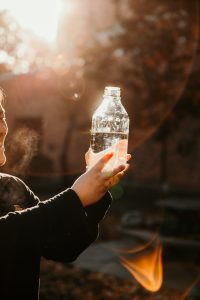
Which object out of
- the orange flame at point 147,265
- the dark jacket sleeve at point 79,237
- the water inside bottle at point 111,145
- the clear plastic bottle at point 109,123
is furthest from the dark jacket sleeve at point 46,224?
the orange flame at point 147,265

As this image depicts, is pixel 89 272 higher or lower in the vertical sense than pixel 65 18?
lower

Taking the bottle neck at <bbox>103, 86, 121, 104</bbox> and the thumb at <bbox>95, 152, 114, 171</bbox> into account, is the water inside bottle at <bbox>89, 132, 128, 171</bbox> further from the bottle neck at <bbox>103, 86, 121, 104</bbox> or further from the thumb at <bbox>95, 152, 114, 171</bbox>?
the bottle neck at <bbox>103, 86, 121, 104</bbox>

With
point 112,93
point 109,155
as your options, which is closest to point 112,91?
point 112,93

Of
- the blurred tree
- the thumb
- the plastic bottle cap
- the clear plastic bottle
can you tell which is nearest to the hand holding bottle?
the thumb

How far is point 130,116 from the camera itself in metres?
20.9

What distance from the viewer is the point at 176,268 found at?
10031 mm

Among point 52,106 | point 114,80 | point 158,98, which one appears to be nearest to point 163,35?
point 158,98

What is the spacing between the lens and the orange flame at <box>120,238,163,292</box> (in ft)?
28.4

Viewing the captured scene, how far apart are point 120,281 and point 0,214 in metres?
7.04

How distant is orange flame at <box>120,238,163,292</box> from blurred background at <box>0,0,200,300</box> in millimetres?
37

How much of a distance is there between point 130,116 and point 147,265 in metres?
11.3

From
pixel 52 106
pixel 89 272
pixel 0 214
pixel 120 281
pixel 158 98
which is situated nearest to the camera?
pixel 0 214

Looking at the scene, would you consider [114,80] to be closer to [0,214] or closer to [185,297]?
[185,297]

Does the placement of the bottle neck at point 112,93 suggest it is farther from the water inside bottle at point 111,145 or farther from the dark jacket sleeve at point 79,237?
the dark jacket sleeve at point 79,237
